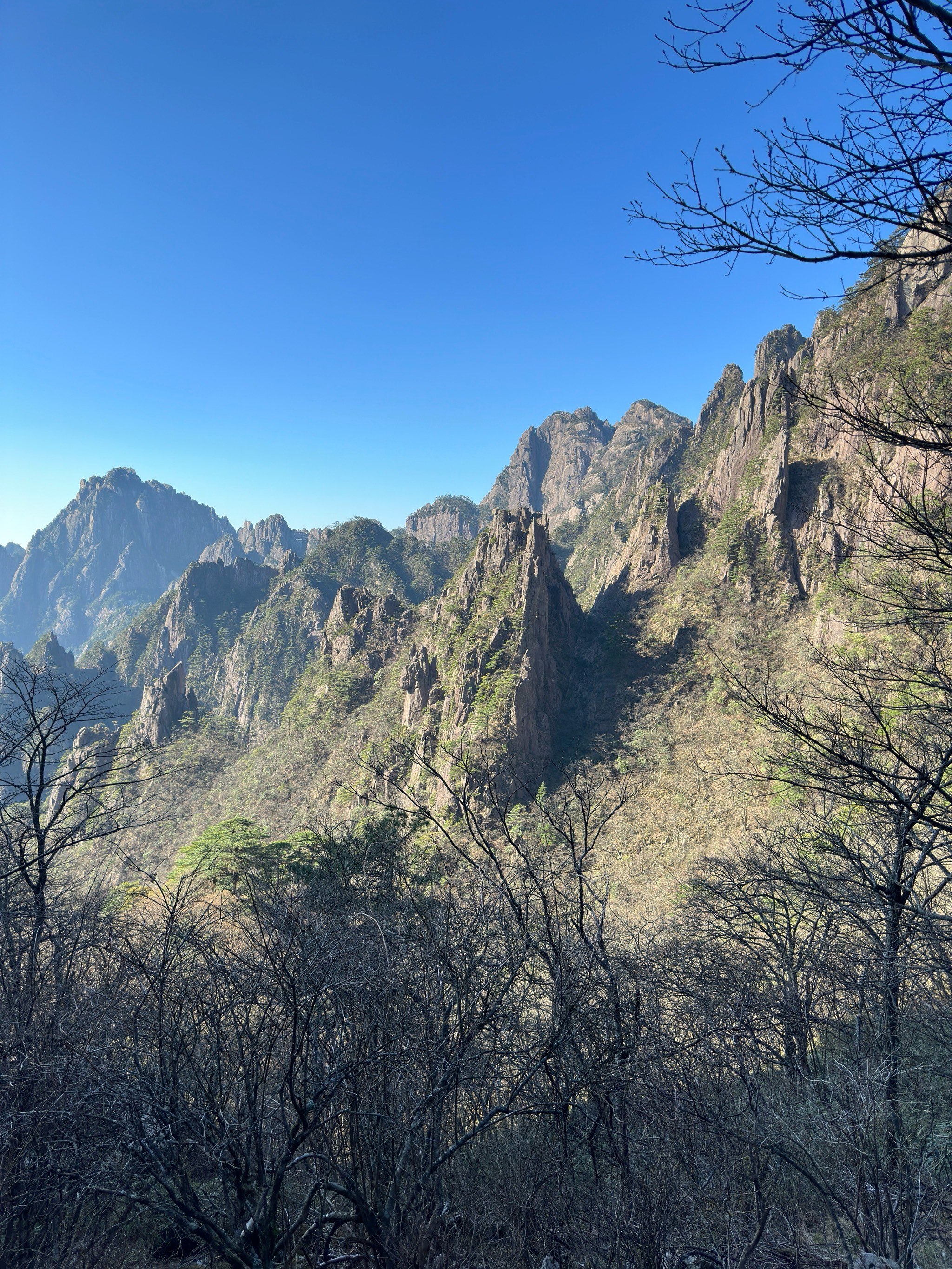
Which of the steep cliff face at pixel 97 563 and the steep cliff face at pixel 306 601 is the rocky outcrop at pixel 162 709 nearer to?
the steep cliff face at pixel 306 601

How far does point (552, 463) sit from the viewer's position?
137625 millimetres

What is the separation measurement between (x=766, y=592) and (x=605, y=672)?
36.8 ft

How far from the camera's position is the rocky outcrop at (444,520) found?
5359 inches

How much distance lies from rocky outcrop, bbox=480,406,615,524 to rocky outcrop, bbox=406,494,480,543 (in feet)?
22.5

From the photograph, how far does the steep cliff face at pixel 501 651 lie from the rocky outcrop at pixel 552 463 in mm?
84652

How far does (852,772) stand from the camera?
14.0ft

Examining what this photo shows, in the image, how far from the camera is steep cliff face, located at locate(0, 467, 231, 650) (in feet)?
551

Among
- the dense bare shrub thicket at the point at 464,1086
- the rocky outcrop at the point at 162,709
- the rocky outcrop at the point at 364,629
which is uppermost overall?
the rocky outcrop at the point at 364,629

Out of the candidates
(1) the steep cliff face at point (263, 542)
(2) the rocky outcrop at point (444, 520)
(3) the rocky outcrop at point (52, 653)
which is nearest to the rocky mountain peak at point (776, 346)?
(2) the rocky outcrop at point (444, 520)

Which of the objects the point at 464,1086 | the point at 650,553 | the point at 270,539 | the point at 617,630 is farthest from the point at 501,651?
the point at 270,539

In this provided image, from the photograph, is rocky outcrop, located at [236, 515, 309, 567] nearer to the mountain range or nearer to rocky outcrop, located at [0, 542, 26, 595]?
Answer: rocky outcrop, located at [0, 542, 26, 595]

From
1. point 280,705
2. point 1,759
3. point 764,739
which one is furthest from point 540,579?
point 280,705

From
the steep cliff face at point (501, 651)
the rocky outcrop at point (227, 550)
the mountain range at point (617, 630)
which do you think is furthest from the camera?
the rocky outcrop at point (227, 550)

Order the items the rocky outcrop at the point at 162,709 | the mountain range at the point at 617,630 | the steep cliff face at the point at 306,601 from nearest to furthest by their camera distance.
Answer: the mountain range at the point at 617,630
the rocky outcrop at the point at 162,709
the steep cliff face at the point at 306,601
